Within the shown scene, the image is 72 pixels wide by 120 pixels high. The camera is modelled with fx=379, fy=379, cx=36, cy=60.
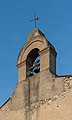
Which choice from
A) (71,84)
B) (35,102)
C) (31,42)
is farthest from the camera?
(31,42)

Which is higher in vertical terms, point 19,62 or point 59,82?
point 19,62

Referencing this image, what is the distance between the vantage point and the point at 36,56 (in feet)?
53.7

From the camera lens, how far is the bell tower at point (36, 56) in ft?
49.3

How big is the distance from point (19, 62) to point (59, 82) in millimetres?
2779

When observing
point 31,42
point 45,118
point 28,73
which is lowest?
point 45,118

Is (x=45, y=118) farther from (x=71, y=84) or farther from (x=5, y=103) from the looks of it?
(x=5, y=103)

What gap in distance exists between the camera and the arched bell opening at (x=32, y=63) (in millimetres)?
15790

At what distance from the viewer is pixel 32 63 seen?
16.5 metres

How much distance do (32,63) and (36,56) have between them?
36cm

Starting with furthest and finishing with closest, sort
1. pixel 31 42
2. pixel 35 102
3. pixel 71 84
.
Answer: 1. pixel 31 42
2. pixel 35 102
3. pixel 71 84

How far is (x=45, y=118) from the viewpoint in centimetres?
1415

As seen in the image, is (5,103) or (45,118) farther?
(5,103)

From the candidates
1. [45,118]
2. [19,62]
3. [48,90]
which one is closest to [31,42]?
[19,62]

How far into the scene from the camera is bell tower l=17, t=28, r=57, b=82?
15.0 metres
